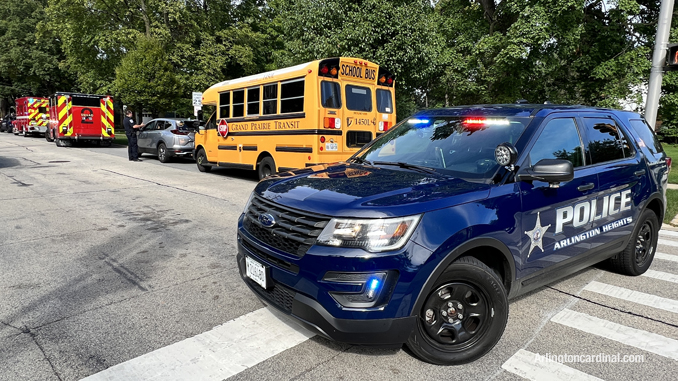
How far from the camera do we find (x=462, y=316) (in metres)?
2.92

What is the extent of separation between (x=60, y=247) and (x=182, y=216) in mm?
2049

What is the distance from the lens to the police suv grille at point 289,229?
2703 mm

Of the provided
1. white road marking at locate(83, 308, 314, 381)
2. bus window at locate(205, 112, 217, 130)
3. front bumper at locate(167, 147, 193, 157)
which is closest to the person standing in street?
front bumper at locate(167, 147, 193, 157)

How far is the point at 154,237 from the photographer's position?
5934 mm

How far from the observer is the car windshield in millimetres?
3385

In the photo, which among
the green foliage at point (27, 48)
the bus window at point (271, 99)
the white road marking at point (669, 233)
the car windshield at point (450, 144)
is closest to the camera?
the car windshield at point (450, 144)

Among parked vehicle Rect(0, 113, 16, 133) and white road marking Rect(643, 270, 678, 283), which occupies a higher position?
parked vehicle Rect(0, 113, 16, 133)

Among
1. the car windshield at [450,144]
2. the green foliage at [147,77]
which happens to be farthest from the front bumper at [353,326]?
the green foliage at [147,77]

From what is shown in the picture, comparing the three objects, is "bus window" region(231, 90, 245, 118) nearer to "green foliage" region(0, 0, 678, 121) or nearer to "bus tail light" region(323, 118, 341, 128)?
"bus tail light" region(323, 118, 341, 128)

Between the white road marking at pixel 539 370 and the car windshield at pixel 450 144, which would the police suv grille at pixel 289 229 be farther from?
the white road marking at pixel 539 370

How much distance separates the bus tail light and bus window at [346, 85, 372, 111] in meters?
0.46

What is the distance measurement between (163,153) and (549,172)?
15.5 metres

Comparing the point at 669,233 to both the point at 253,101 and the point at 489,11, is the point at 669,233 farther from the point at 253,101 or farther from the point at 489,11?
the point at 489,11

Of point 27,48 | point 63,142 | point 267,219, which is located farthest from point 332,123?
point 27,48
